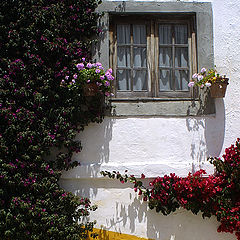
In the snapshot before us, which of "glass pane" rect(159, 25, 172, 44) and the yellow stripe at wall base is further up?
"glass pane" rect(159, 25, 172, 44)

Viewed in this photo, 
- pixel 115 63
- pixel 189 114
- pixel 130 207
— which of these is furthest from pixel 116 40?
pixel 130 207

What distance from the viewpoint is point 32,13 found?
5.52 meters

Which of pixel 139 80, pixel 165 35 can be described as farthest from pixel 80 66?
pixel 165 35

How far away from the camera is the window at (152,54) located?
5.95 metres

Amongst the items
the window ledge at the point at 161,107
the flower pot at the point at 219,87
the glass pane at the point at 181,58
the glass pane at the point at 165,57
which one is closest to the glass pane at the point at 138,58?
the glass pane at the point at 165,57

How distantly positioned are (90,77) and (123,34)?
105cm

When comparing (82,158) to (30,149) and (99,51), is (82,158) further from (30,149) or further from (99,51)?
(99,51)

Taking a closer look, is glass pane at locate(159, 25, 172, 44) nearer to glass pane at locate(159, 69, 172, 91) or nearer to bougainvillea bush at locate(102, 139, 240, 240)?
glass pane at locate(159, 69, 172, 91)

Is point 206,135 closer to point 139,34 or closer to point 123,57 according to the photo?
point 123,57

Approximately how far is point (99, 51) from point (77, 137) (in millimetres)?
1277

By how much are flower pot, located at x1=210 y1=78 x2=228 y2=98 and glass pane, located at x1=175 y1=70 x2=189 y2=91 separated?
0.49 metres

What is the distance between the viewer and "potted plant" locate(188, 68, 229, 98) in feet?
18.4

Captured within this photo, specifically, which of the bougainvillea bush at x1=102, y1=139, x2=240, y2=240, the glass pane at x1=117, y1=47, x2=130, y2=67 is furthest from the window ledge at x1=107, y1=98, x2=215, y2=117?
the bougainvillea bush at x1=102, y1=139, x2=240, y2=240

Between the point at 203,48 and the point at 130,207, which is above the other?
the point at 203,48
